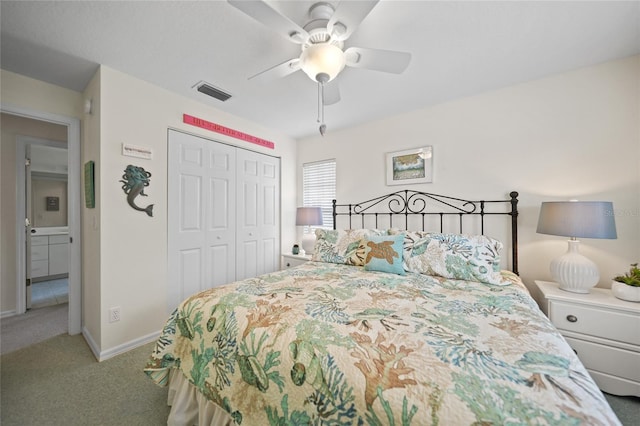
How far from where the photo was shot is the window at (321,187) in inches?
137

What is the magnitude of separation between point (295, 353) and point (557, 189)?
8.40 feet

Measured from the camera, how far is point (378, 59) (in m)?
1.50

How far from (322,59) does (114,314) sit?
2562 mm

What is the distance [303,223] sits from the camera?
334cm

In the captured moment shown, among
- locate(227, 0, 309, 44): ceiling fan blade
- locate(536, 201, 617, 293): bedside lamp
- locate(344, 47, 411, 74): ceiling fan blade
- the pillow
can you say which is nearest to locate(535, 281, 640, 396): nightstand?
locate(536, 201, 617, 293): bedside lamp

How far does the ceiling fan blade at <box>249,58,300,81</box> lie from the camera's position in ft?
5.13

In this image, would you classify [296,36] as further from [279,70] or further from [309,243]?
[309,243]

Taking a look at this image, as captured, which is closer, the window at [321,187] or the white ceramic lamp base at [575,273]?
the white ceramic lamp base at [575,273]

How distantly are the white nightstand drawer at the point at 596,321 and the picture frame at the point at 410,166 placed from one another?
1.52 m

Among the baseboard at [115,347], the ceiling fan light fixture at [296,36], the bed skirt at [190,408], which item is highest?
the ceiling fan light fixture at [296,36]

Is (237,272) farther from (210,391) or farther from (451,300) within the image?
(451,300)

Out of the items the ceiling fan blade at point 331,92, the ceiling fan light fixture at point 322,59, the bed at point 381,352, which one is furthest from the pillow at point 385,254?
the ceiling fan light fixture at point 322,59

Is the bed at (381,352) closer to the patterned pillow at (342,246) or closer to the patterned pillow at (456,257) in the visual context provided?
the patterned pillow at (456,257)

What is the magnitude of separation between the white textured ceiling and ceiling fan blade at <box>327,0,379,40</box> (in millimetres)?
239
